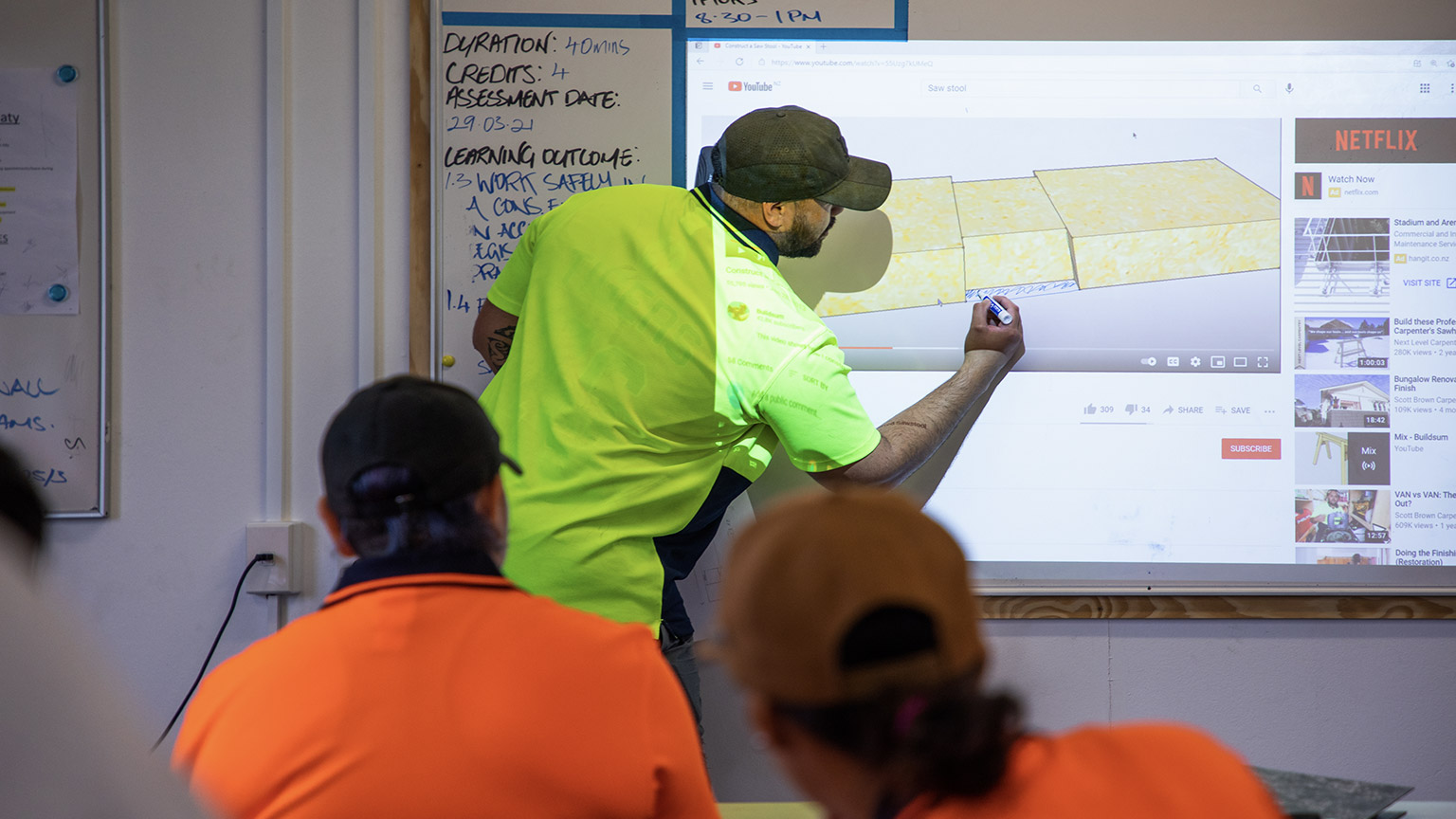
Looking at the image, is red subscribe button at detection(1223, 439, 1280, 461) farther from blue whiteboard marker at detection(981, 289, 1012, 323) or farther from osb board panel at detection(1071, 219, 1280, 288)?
blue whiteboard marker at detection(981, 289, 1012, 323)

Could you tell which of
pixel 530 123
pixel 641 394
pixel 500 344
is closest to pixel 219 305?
pixel 500 344

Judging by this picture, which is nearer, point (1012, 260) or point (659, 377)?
point (659, 377)

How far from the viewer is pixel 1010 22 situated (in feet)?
7.40

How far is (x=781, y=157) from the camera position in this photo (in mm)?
1978

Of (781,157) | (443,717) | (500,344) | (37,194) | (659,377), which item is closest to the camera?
(443,717)

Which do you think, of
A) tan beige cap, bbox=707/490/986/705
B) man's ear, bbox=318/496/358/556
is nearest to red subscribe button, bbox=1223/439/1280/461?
tan beige cap, bbox=707/490/986/705

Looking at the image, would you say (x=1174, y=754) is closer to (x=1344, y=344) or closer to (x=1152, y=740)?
(x=1152, y=740)

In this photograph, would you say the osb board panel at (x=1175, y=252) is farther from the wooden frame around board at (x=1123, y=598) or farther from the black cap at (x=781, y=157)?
the wooden frame around board at (x=1123, y=598)

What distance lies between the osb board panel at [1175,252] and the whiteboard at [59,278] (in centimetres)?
221

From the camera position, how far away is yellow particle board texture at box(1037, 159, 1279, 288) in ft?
7.41

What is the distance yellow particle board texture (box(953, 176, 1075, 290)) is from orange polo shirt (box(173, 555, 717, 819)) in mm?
1552

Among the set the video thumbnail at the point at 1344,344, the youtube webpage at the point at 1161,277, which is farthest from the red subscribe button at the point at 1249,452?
the video thumbnail at the point at 1344,344

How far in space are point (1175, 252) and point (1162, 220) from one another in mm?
79

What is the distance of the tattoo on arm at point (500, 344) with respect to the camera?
2.14 meters
